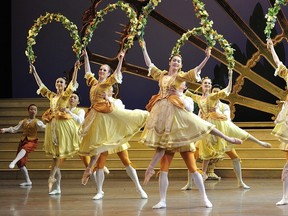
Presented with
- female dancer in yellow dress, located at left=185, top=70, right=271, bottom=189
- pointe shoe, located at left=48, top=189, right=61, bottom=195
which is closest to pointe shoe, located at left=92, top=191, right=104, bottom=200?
pointe shoe, located at left=48, top=189, right=61, bottom=195

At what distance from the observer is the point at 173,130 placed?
629cm

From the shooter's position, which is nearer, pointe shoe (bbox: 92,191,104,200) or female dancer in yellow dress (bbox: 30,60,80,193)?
pointe shoe (bbox: 92,191,104,200)

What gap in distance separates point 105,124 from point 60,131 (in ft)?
3.86

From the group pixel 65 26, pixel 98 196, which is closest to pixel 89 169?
pixel 98 196

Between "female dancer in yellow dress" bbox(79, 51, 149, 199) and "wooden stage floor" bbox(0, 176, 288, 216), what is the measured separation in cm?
52

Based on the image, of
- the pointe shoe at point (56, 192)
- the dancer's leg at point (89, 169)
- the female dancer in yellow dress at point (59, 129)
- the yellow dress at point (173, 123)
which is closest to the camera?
the yellow dress at point (173, 123)

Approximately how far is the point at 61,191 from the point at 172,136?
96.4 inches

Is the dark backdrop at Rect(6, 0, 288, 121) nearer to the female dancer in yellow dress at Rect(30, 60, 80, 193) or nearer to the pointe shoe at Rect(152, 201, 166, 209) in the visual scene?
the female dancer in yellow dress at Rect(30, 60, 80, 193)

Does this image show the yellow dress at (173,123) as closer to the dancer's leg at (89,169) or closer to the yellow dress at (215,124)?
the dancer's leg at (89,169)

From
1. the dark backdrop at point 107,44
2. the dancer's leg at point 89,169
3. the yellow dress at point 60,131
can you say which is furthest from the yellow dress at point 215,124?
the dark backdrop at point 107,44

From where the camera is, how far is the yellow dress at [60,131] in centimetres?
815

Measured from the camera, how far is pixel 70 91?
8.00 meters

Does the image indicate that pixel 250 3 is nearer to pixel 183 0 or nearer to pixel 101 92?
pixel 183 0

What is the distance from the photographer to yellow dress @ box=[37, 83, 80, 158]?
8148mm
